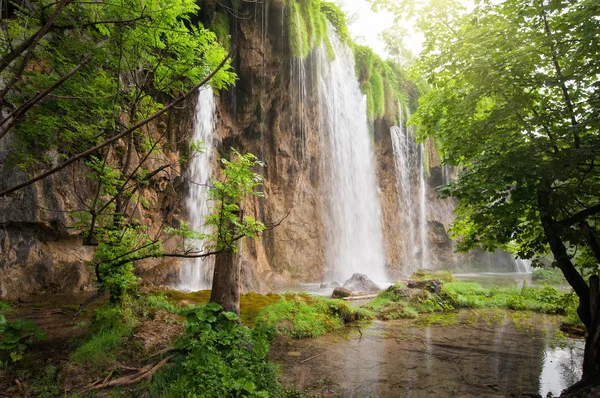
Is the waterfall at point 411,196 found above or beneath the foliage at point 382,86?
beneath

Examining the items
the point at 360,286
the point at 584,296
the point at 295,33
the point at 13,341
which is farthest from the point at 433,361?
the point at 295,33

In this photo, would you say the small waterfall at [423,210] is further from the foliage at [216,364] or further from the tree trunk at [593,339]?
the foliage at [216,364]

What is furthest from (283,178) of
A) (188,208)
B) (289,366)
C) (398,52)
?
(398,52)

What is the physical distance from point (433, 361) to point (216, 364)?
13.3 feet

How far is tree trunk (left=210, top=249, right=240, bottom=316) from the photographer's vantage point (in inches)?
252

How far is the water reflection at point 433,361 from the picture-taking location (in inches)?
195

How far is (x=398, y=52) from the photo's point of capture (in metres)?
38.4

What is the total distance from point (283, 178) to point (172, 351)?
16.2 meters

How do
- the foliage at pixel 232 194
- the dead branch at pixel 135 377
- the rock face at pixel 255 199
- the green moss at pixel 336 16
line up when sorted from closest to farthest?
the dead branch at pixel 135 377 < the foliage at pixel 232 194 < the rock face at pixel 255 199 < the green moss at pixel 336 16

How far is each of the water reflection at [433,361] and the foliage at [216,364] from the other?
2.67 ft

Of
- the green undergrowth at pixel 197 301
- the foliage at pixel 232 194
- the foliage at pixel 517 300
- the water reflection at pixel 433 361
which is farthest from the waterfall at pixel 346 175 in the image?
the foliage at pixel 232 194

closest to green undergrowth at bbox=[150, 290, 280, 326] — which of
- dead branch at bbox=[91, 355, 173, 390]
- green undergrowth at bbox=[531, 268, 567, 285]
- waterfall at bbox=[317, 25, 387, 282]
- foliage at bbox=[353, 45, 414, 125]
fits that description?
dead branch at bbox=[91, 355, 173, 390]

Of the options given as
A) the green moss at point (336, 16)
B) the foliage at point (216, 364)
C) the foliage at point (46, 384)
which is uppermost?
the green moss at point (336, 16)

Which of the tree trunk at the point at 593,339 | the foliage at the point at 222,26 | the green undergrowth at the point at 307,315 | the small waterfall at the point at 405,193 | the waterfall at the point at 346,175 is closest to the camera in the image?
the tree trunk at the point at 593,339
